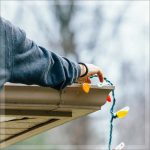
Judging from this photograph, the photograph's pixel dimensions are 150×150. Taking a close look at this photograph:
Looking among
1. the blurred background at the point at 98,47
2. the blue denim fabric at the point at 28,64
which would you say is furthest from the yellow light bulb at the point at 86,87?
the blurred background at the point at 98,47

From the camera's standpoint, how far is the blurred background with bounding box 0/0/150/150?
8.68 meters

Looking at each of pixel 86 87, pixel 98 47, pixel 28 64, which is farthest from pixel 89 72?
pixel 98 47

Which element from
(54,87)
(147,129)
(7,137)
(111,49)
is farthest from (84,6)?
(54,87)

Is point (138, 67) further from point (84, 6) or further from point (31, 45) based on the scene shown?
point (31, 45)

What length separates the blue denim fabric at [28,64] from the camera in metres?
1.71

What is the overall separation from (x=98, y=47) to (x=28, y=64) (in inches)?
286

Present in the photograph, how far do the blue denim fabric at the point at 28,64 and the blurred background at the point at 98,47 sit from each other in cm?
632

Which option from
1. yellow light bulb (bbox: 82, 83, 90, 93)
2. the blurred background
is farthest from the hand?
the blurred background

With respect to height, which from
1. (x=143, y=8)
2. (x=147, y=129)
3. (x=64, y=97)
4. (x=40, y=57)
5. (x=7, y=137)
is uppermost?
(x=143, y=8)

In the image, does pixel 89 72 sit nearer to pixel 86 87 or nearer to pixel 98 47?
pixel 86 87

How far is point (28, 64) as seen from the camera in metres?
1.78

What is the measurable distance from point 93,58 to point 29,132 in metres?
6.08

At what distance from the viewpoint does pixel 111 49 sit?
30.7 ft

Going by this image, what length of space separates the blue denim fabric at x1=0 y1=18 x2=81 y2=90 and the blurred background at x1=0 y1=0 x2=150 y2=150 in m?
6.32
